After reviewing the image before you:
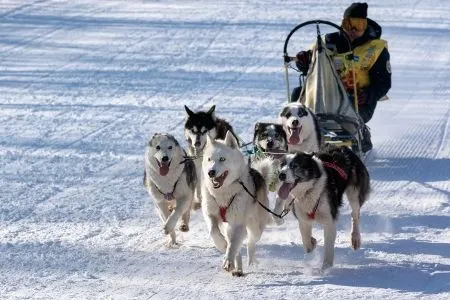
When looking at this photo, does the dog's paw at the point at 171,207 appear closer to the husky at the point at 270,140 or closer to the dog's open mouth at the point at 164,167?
the dog's open mouth at the point at 164,167

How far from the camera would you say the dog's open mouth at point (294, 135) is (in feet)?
23.9

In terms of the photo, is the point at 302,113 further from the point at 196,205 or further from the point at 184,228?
the point at 184,228

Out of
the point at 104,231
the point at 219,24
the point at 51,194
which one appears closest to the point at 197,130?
the point at 104,231

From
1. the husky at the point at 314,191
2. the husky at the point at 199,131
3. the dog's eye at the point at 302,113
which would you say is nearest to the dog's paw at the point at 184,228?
the husky at the point at 199,131

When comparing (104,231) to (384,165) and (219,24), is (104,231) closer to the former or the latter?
(384,165)

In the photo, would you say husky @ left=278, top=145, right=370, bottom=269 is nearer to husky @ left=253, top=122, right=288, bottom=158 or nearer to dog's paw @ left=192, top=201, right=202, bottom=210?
husky @ left=253, top=122, right=288, bottom=158

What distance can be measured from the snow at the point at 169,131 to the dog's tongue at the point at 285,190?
1.60 feet

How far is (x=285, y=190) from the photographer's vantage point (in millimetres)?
5973

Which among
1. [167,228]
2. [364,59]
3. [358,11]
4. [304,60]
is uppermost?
[358,11]

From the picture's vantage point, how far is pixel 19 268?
609cm

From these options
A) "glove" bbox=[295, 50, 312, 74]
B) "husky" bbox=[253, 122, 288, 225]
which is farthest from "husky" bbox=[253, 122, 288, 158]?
"glove" bbox=[295, 50, 312, 74]

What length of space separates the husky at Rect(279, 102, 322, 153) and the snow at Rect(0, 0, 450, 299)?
589 mm

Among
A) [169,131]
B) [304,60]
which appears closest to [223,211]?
[304,60]

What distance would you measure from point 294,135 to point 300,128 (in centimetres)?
7
